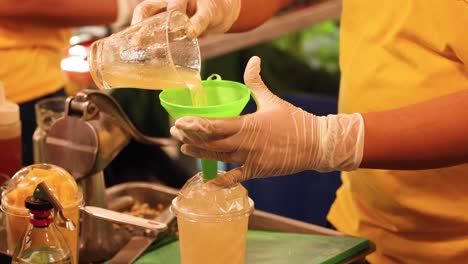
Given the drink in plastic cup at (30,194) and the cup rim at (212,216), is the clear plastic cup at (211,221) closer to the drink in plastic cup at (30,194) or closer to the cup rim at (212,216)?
the cup rim at (212,216)

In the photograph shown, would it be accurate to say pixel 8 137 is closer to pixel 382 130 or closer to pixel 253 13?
pixel 253 13

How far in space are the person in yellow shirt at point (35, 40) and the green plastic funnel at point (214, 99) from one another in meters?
1.06

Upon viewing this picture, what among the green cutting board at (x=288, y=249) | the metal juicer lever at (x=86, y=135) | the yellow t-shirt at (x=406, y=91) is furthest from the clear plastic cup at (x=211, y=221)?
the yellow t-shirt at (x=406, y=91)

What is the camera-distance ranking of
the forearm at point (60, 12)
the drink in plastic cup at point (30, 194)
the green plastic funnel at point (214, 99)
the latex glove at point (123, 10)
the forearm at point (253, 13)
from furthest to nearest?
1. the latex glove at point (123, 10)
2. the forearm at point (60, 12)
3. the forearm at point (253, 13)
4. the drink in plastic cup at point (30, 194)
5. the green plastic funnel at point (214, 99)

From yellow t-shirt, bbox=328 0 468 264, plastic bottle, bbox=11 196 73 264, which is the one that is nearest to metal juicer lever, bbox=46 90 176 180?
plastic bottle, bbox=11 196 73 264

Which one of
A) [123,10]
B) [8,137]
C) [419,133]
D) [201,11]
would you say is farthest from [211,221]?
[123,10]

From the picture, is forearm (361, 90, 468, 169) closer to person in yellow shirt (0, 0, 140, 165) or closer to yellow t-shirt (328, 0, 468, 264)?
yellow t-shirt (328, 0, 468, 264)

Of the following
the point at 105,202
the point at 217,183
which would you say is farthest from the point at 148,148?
the point at 217,183

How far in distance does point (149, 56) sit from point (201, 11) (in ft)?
1.02

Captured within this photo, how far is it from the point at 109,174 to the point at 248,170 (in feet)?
2.38

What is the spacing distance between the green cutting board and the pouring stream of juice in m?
0.24

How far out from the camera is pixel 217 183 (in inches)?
49.5

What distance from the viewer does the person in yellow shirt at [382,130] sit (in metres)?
1.26

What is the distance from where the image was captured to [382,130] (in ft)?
4.31
